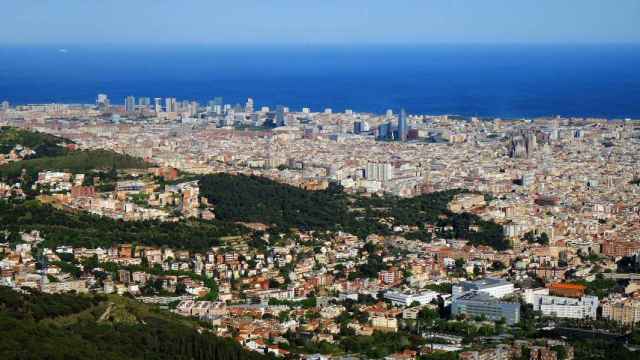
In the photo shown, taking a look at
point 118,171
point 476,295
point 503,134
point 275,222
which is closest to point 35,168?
point 118,171

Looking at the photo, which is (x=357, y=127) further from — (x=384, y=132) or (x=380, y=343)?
(x=380, y=343)

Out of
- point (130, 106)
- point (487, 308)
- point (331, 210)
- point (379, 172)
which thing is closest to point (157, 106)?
point (130, 106)

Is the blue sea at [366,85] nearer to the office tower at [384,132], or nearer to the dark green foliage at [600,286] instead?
the office tower at [384,132]

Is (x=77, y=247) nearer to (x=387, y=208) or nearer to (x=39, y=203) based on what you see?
(x=39, y=203)

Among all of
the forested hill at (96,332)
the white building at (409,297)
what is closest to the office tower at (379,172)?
the white building at (409,297)

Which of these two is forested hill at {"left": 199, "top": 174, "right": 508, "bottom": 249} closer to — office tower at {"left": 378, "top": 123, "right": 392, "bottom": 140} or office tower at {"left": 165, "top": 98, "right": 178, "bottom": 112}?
A: office tower at {"left": 378, "top": 123, "right": 392, "bottom": 140}

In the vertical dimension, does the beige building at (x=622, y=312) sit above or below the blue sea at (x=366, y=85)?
above
